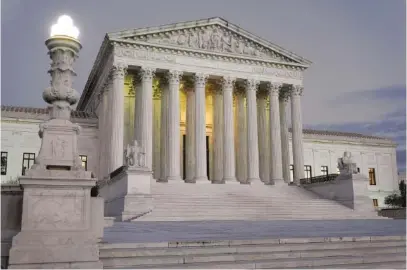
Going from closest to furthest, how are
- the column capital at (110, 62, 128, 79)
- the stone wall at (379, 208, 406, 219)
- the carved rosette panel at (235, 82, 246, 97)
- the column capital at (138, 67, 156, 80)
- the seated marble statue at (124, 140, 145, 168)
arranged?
the seated marble statue at (124, 140, 145, 168) → the stone wall at (379, 208, 406, 219) → the column capital at (110, 62, 128, 79) → the column capital at (138, 67, 156, 80) → the carved rosette panel at (235, 82, 246, 97)

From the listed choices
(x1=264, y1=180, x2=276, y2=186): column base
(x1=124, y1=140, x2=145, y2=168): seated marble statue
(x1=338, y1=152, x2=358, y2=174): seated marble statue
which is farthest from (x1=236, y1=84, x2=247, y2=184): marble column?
(x1=124, y1=140, x2=145, y2=168): seated marble statue

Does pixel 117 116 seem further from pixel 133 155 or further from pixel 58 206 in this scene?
pixel 58 206

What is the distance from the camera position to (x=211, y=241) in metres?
9.84

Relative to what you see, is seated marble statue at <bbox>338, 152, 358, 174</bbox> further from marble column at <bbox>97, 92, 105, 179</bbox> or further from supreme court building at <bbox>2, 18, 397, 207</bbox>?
marble column at <bbox>97, 92, 105, 179</bbox>

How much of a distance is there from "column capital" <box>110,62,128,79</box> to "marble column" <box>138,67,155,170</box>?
154 cm

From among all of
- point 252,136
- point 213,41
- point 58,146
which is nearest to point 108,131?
point 213,41

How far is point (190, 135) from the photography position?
39.4 m

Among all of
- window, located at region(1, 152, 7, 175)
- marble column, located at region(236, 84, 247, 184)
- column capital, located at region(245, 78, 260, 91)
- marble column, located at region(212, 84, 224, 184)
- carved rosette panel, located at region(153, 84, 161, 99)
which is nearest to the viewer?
marble column, located at region(212, 84, 224, 184)

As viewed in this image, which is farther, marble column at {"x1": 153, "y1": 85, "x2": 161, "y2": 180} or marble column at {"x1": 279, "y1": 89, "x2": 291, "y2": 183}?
marble column at {"x1": 279, "y1": 89, "x2": 291, "y2": 183}

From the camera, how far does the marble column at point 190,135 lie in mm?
38594

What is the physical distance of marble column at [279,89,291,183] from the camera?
41725 mm

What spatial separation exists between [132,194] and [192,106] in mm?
15422

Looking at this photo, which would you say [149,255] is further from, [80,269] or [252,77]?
[252,77]

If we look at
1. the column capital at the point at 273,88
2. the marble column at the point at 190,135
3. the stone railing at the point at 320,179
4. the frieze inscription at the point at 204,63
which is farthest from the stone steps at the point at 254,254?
the column capital at the point at 273,88
